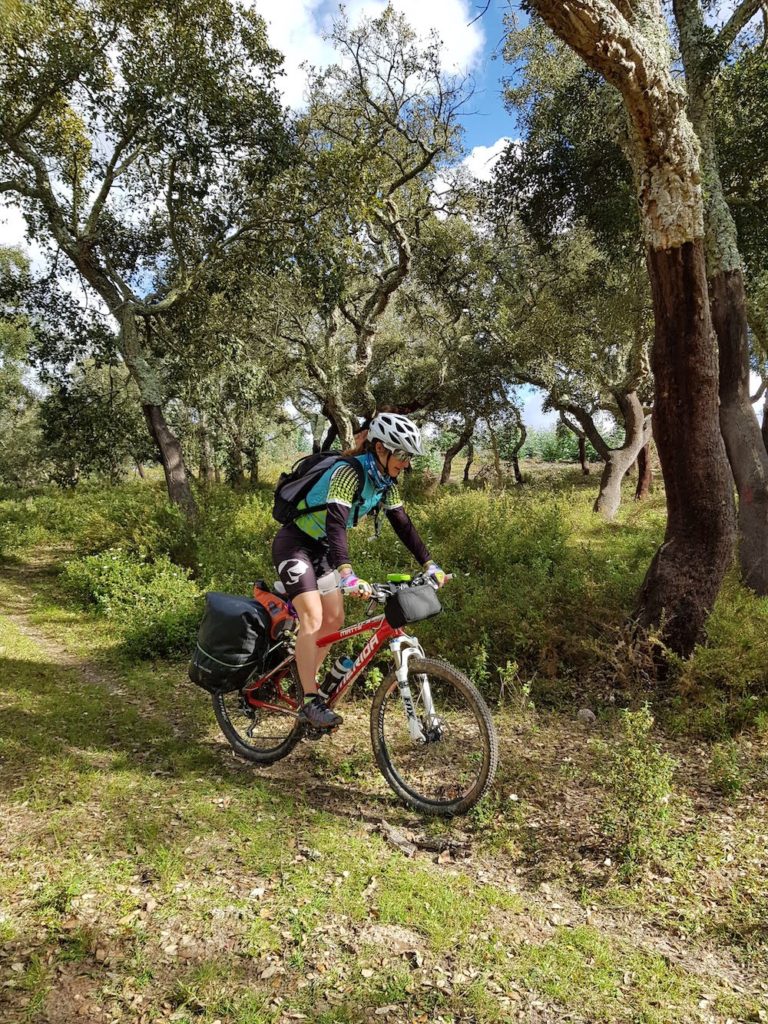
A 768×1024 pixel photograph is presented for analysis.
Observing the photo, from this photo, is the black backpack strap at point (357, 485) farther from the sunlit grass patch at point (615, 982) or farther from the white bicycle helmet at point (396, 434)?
the sunlit grass patch at point (615, 982)

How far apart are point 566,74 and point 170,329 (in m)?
10.3

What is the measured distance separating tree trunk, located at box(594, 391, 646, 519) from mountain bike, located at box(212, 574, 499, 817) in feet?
43.2

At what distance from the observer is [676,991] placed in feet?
9.04

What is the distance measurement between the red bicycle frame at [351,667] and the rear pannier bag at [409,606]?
0.13 metres

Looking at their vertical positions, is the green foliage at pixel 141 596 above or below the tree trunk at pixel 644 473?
below

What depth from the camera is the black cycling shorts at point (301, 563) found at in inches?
167

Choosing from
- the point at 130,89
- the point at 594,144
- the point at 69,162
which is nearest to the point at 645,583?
the point at 594,144

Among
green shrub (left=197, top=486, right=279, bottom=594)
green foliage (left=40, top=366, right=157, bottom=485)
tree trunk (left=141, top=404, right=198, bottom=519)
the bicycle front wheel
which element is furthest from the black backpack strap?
green foliage (left=40, top=366, right=157, bottom=485)

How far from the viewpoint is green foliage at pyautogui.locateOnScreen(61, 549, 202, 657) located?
735 centimetres

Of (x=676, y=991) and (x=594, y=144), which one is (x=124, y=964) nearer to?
(x=676, y=991)

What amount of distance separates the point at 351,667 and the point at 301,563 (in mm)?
864

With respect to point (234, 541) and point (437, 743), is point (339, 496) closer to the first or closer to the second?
point (437, 743)

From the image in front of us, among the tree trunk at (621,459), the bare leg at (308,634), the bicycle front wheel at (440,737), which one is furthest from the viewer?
the tree trunk at (621,459)

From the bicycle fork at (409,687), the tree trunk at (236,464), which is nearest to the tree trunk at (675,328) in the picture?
the bicycle fork at (409,687)
